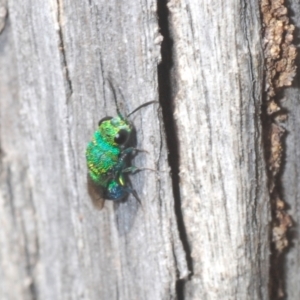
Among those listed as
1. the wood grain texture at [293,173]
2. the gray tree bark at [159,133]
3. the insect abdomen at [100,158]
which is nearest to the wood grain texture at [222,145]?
the gray tree bark at [159,133]

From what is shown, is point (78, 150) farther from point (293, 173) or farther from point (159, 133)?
point (293, 173)

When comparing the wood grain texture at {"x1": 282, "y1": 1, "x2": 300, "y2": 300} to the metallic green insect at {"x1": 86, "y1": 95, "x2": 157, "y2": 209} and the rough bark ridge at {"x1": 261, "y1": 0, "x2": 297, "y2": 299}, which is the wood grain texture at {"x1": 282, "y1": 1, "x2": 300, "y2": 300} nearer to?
the rough bark ridge at {"x1": 261, "y1": 0, "x2": 297, "y2": 299}

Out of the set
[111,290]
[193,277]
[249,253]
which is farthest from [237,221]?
[111,290]

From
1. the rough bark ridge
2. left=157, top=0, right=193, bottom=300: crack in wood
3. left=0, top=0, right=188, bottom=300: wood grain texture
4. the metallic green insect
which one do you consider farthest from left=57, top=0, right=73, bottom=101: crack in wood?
the rough bark ridge

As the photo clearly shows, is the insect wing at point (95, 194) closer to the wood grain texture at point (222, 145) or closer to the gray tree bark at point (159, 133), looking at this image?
the gray tree bark at point (159, 133)

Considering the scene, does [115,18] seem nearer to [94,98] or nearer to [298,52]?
[94,98]

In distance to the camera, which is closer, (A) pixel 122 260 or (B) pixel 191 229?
(B) pixel 191 229
